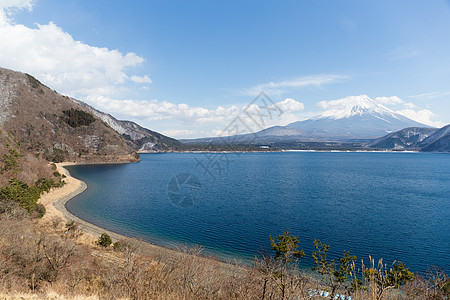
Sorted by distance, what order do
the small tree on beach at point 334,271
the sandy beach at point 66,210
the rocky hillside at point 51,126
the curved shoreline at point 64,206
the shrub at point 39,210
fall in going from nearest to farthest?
the small tree on beach at point 334,271 → the sandy beach at point 66,210 → the curved shoreline at point 64,206 → the shrub at point 39,210 → the rocky hillside at point 51,126

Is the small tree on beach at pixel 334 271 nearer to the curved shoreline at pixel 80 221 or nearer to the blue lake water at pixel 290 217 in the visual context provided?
the curved shoreline at pixel 80 221

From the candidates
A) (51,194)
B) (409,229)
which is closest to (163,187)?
(51,194)

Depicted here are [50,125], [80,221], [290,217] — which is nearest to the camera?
[80,221]

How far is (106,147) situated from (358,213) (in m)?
92.1

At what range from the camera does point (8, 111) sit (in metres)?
85.2

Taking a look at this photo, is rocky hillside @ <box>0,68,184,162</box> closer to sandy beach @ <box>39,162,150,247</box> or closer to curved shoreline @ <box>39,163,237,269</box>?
sandy beach @ <box>39,162,150,247</box>

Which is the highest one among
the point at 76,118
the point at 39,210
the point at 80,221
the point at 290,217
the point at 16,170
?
the point at 76,118

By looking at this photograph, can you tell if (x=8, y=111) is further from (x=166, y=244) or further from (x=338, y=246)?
(x=338, y=246)

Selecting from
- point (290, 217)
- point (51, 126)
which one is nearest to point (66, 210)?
point (290, 217)

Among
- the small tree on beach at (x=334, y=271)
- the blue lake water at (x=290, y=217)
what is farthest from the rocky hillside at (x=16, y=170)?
the small tree on beach at (x=334, y=271)

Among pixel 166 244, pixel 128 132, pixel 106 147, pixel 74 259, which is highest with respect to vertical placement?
pixel 128 132

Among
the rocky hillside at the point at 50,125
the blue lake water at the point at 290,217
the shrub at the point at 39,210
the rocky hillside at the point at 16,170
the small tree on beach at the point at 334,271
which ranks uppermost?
the rocky hillside at the point at 50,125

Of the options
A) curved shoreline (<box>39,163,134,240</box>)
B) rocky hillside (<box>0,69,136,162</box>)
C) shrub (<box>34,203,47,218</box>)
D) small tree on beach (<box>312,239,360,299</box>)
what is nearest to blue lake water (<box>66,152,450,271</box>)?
curved shoreline (<box>39,163,134,240</box>)

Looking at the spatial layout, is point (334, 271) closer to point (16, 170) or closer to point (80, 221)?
point (80, 221)
